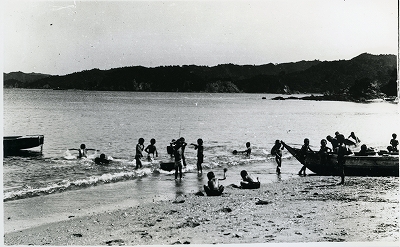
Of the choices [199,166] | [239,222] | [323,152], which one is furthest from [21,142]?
[323,152]

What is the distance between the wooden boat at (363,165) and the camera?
474 inches

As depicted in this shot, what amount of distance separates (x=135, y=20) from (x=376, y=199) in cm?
826

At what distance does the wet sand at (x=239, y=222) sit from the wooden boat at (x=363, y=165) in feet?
6.20

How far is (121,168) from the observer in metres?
15.8

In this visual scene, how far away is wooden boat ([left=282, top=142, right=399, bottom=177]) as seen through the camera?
1205 centimetres

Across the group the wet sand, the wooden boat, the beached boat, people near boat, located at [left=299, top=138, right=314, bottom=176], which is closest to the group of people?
people near boat, located at [left=299, top=138, right=314, bottom=176]

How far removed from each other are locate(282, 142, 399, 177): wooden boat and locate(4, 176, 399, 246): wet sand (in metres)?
1.89

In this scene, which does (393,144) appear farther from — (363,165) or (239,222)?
(239,222)

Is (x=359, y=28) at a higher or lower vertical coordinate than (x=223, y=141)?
higher

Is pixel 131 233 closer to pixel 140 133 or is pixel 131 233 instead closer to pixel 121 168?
pixel 121 168

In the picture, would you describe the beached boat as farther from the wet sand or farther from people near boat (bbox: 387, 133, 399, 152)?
people near boat (bbox: 387, 133, 399, 152)

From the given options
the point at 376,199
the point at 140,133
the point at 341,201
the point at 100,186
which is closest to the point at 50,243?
the point at 100,186

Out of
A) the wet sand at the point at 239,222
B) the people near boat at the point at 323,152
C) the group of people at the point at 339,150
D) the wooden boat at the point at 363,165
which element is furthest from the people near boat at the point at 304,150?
the wet sand at the point at 239,222

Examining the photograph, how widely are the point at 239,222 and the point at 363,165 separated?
5.99 m
